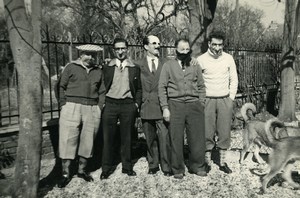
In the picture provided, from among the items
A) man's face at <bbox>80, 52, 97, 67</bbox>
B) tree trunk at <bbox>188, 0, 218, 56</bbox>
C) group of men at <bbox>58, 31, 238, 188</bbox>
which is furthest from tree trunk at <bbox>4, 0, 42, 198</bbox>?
tree trunk at <bbox>188, 0, 218, 56</bbox>

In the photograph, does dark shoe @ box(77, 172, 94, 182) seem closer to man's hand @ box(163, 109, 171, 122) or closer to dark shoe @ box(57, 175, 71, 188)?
dark shoe @ box(57, 175, 71, 188)

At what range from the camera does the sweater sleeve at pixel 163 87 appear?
18.1ft

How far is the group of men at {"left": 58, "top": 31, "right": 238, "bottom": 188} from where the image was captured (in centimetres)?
537

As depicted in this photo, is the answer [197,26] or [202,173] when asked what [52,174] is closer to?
[202,173]

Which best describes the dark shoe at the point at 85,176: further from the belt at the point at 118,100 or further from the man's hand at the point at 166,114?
the man's hand at the point at 166,114

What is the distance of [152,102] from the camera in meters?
5.72

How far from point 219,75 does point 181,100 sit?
762 mm

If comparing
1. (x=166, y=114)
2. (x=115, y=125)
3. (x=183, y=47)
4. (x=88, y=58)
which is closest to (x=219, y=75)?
(x=183, y=47)

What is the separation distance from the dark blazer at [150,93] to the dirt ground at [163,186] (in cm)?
105

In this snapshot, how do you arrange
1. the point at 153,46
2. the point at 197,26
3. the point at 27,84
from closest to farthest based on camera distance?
1. the point at 27,84
2. the point at 153,46
3. the point at 197,26

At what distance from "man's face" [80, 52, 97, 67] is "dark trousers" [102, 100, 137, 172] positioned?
26.6 inches

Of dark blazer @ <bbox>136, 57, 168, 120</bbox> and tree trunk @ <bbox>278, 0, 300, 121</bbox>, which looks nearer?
dark blazer @ <bbox>136, 57, 168, 120</bbox>

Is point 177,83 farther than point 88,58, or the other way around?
point 177,83

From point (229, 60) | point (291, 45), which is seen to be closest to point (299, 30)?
point (291, 45)
